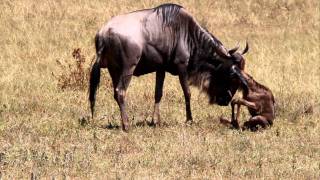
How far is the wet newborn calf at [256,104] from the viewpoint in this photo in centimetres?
1089

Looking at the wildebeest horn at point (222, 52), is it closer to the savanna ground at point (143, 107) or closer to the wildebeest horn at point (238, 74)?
the wildebeest horn at point (238, 74)

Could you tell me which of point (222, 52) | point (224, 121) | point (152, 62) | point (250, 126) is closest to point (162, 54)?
point (152, 62)

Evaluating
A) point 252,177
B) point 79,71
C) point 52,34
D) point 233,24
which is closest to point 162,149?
point 252,177

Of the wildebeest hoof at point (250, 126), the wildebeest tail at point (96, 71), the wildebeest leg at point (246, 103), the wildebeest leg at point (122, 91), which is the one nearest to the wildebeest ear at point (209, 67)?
the wildebeest leg at point (246, 103)

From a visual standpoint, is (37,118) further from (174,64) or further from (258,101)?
(258,101)

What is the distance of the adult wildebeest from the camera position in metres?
10.4

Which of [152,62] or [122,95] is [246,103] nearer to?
[152,62]

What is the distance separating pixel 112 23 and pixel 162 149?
8.53 ft

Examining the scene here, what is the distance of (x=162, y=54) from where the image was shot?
1095 centimetres

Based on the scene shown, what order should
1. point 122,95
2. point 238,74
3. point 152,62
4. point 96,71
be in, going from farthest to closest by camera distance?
point 238,74
point 152,62
point 96,71
point 122,95

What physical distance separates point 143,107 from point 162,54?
2004mm

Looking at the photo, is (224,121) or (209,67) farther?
(209,67)

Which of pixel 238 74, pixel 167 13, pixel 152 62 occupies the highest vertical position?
pixel 167 13

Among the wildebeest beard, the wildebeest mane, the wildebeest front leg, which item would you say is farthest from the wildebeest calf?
the wildebeest front leg
